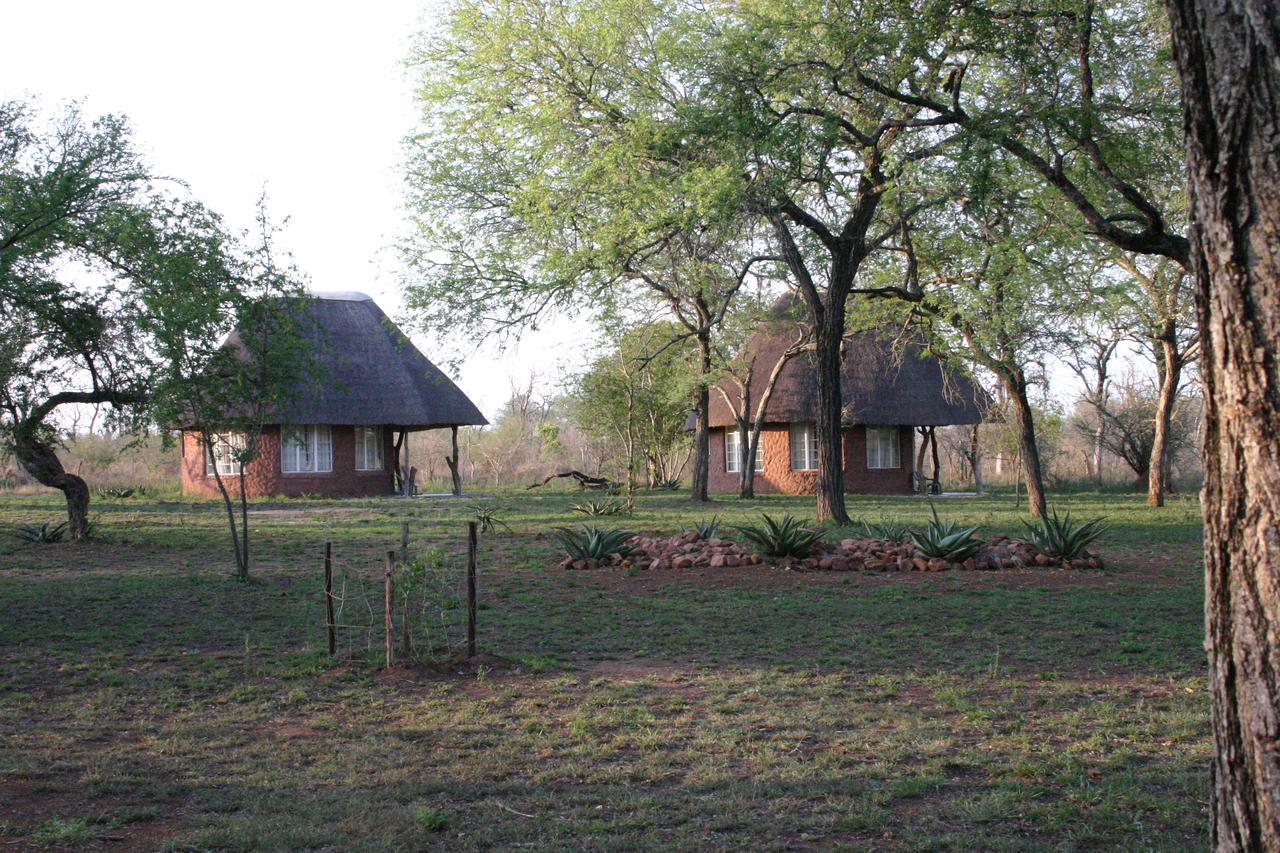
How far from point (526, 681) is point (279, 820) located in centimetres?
287

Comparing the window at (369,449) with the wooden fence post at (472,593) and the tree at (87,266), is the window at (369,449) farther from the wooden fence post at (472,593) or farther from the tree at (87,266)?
the wooden fence post at (472,593)

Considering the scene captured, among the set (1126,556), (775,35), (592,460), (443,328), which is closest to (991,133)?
(775,35)

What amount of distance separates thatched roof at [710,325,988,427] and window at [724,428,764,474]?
81 cm

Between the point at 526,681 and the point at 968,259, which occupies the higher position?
the point at 968,259

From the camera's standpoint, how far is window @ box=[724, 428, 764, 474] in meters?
34.1

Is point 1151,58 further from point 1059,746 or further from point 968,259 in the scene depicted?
point 1059,746

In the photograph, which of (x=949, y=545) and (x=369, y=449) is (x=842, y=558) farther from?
(x=369, y=449)

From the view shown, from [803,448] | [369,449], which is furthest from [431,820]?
[803,448]

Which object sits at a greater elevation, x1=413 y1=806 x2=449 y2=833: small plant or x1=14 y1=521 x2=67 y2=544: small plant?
x1=14 y1=521 x2=67 y2=544: small plant

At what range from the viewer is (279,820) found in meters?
4.45

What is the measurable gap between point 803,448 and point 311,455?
47.5 ft

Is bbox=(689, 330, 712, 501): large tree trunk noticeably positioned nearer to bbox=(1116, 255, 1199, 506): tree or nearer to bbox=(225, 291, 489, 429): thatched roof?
bbox=(225, 291, 489, 429): thatched roof

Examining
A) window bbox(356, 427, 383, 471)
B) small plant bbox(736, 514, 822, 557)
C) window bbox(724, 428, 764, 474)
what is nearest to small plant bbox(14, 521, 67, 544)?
small plant bbox(736, 514, 822, 557)

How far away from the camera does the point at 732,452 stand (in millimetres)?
34688
